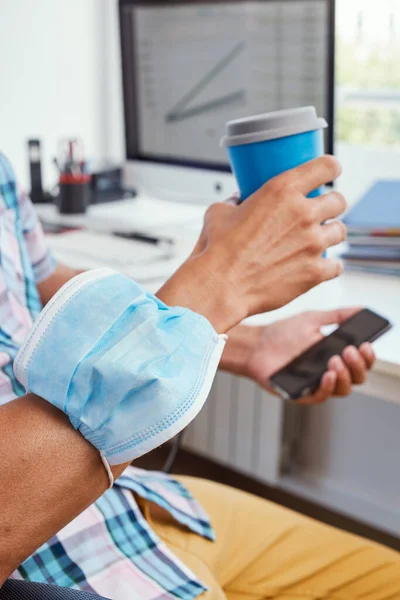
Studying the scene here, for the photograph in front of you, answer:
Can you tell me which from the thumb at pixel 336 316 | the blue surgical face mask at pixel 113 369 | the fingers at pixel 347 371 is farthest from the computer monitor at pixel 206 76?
the blue surgical face mask at pixel 113 369

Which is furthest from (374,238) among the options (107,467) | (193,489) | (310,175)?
(107,467)

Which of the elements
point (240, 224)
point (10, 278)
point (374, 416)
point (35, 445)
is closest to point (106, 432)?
point (35, 445)

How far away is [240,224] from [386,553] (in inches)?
18.6

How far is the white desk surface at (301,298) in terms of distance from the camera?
Answer: 1026 mm

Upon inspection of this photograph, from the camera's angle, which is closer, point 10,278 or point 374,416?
point 10,278

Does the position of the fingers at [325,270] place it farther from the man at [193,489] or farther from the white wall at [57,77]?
the white wall at [57,77]

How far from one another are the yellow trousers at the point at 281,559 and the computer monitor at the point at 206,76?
29.0 inches

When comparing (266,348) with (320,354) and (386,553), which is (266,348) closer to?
(320,354)

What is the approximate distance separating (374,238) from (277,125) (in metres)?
0.69

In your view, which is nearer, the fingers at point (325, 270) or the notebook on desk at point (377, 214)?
the fingers at point (325, 270)

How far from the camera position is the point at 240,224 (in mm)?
690

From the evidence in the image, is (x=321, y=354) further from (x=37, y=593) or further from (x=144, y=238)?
(x=144, y=238)

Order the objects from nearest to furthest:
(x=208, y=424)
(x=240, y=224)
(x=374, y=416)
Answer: (x=240, y=224) < (x=374, y=416) < (x=208, y=424)

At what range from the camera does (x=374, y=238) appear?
1334 millimetres
